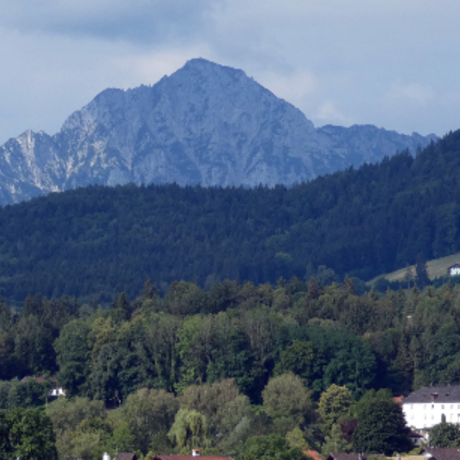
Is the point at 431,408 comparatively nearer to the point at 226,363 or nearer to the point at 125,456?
the point at 226,363

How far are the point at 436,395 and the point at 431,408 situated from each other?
1.86 metres

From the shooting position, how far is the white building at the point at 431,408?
Result: 129 metres

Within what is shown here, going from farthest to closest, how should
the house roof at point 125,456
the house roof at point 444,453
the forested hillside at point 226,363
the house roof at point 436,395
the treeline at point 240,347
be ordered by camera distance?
1. the treeline at point 240,347
2. the house roof at point 436,395
3. the forested hillside at point 226,363
4. the house roof at point 444,453
5. the house roof at point 125,456

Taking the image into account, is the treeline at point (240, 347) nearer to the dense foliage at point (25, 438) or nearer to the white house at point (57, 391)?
the white house at point (57, 391)

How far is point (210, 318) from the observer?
150 m

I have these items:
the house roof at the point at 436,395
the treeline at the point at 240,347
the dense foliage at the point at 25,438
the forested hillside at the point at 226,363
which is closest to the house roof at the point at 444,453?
the forested hillside at the point at 226,363

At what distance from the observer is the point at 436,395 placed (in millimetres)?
131125

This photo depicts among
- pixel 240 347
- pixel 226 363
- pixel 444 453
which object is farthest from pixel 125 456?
pixel 240 347

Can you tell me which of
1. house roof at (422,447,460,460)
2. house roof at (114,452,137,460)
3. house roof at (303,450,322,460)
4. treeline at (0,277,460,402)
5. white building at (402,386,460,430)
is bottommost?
house roof at (422,447,460,460)

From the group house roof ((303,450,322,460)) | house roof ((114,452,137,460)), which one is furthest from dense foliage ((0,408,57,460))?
house roof ((303,450,322,460))

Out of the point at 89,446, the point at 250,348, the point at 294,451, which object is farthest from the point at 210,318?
the point at 294,451

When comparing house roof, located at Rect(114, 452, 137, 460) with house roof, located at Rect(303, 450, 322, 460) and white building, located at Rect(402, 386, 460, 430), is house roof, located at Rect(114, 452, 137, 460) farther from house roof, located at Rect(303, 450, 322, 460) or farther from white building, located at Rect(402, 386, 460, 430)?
white building, located at Rect(402, 386, 460, 430)

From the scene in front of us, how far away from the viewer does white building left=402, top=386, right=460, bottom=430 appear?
12888 centimetres

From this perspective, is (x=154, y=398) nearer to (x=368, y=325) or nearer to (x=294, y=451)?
(x=294, y=451)
